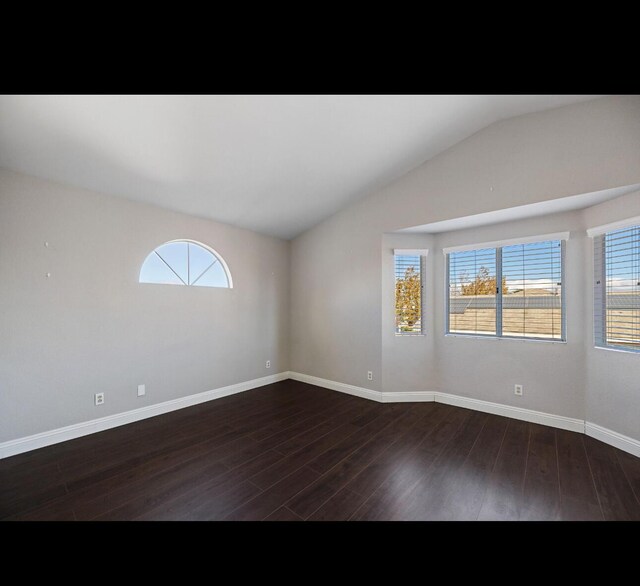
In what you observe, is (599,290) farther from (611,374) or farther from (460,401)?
(460,401)

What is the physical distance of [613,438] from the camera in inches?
100

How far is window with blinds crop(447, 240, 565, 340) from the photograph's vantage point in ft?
10.0

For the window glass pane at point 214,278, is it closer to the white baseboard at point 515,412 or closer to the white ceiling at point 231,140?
the white ceiling at point 231,140

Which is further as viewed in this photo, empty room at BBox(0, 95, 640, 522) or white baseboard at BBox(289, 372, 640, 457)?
white baseboard at BBox(289, 372, 640, 457)

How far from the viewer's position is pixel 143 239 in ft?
10.5

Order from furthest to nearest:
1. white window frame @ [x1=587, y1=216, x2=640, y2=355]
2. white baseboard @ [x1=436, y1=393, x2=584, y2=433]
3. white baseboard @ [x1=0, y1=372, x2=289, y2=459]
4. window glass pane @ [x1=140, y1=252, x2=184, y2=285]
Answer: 1. window glass pane @ [x1=140, y1=252, x2=184, y2=285]
2. white baseboard @ [x1=436, y1=393, x2=584, y2=433]
3. white window frame @ [x1=587, y1=216, x2=640, y2=355]
4. white baseboard @ [x1=0, y1=372, x2=289, y2=459]

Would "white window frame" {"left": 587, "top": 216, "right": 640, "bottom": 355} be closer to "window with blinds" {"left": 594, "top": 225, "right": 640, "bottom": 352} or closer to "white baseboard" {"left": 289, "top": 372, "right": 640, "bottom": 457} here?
"window with blinds" {"left": 594, "top": 225, "right": 640, "bottom": 352}

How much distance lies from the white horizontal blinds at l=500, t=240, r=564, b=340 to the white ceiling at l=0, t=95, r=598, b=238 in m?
1.46

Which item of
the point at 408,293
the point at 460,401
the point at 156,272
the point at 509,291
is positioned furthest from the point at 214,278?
the point at 509,291

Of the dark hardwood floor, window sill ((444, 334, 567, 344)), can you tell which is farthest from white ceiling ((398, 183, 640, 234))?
the dark hardwood floor

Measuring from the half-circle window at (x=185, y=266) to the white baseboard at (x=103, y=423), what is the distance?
1494 millimetres

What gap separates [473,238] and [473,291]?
69 centimetres
